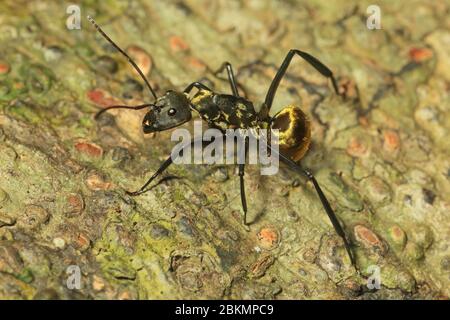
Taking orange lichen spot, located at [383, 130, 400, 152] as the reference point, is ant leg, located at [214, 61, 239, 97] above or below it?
above

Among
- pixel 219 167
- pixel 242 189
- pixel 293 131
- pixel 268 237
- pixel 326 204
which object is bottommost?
pixel 268 237

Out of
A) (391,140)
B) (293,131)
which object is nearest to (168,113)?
(293,131)

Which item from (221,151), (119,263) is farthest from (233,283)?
(221,151)

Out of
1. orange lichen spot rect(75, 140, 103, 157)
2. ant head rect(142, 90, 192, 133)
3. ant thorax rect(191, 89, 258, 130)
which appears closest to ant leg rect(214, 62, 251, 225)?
ant thorax rect(191, 89, 258, 130)

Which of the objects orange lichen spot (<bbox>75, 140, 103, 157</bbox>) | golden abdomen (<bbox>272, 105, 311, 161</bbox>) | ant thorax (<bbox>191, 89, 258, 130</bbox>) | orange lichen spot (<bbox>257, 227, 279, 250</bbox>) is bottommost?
orange lichen spot (<bbox>257, 227, 279, 250</bbox>)

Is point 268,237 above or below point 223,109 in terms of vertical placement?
below

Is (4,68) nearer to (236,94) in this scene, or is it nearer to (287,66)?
(236,94)

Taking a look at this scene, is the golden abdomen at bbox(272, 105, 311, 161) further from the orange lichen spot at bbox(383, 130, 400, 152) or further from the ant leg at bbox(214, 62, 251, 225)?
the orange lichen spot at bbox(383, 130, 400, 152)
